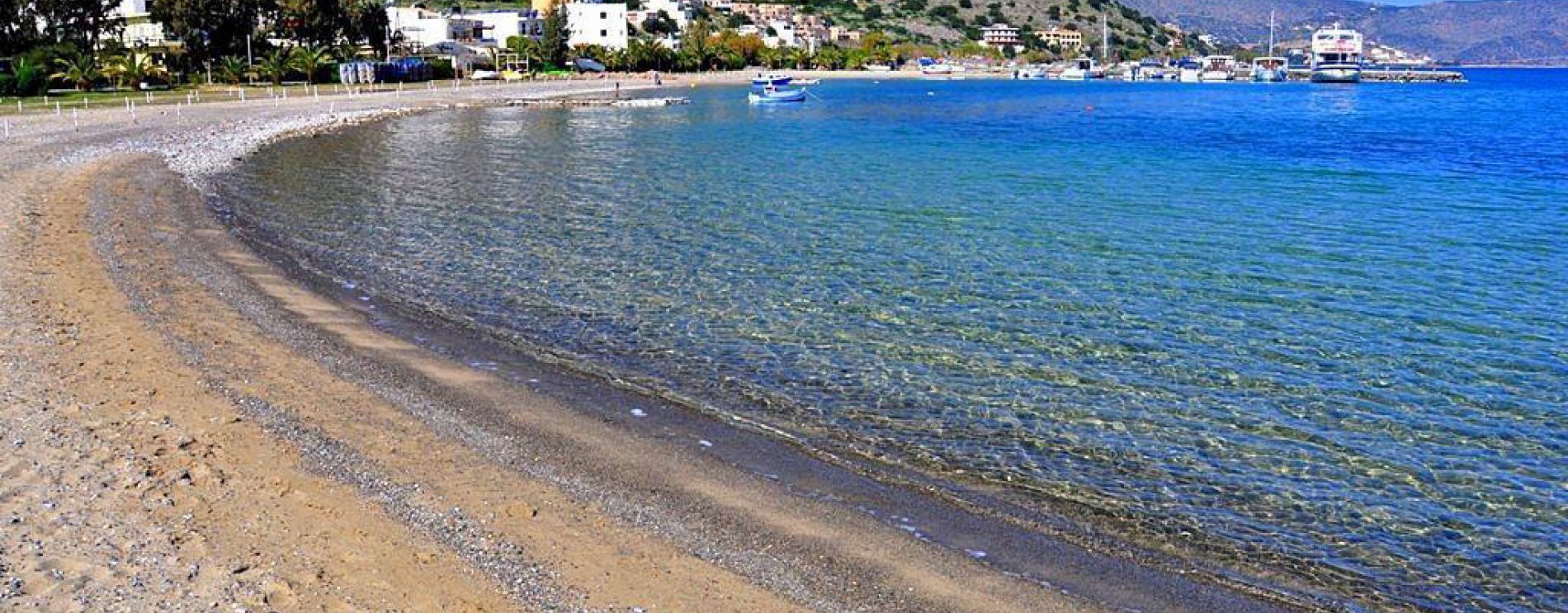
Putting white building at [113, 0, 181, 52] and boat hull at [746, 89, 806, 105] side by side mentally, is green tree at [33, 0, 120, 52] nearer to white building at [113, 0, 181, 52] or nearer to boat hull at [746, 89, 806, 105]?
white building at [113, 0, 181, 52]

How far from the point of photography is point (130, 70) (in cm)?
8256

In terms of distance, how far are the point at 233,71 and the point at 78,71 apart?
54.7 ft

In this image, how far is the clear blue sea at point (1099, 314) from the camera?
11539 mm

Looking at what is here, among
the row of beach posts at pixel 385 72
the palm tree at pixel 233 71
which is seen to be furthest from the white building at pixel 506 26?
the palm tree at pixel 233 71

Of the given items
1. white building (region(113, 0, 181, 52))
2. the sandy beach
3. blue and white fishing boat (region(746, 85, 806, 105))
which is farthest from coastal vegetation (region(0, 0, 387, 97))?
the sandy beach

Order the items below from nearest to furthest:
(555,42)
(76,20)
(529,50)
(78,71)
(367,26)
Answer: (78,71) → (76,20) → (367,26) → (555,42) → (529,50)

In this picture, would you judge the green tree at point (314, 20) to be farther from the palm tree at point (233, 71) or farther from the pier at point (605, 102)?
the pier at point (605, 102)

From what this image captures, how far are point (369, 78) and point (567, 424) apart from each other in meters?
99.5

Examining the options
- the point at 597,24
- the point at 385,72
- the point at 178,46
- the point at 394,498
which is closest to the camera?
the point at 394,498

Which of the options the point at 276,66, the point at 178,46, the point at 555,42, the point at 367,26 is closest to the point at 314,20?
the point at 367,26

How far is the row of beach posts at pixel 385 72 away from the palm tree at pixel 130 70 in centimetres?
1844

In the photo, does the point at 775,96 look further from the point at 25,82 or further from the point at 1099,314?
the point at 1099,314

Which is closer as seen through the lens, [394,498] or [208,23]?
[394,498]

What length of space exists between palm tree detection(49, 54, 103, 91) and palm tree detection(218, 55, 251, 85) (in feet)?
40.4
